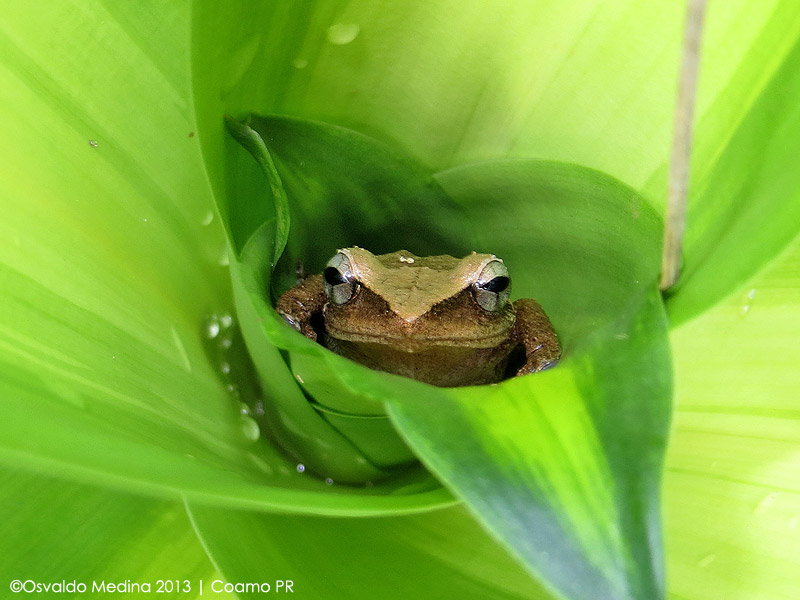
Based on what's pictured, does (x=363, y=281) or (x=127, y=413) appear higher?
(x=127, y=413)

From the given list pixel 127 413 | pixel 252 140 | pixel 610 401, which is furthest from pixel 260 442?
pixel 610 401

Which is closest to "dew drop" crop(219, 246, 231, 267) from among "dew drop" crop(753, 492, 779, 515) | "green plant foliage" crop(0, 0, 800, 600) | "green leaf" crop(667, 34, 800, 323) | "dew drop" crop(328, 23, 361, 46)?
"green plant foliage" crop(0, 0, 800, 600)

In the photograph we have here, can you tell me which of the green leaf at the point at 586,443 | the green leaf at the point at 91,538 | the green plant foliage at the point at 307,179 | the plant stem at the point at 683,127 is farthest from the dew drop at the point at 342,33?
the green leaf at the point at 91,538

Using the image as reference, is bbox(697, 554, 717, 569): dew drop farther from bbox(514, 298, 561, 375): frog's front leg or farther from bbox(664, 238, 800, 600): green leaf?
bbox(514, 298, 561, 375): frog's front leg

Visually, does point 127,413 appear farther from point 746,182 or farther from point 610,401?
point 746,182

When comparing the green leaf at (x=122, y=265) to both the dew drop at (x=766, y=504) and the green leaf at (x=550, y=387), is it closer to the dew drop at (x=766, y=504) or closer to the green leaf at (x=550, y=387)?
the green leaf at (x=550, y=387)

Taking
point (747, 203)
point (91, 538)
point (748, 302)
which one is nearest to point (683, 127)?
point (747, 203)
